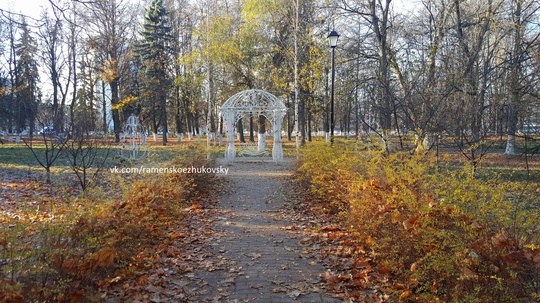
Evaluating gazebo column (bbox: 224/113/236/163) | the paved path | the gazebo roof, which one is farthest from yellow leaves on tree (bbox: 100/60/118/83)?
the paved path

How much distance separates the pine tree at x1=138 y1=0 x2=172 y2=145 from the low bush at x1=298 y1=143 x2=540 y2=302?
25339 millimetres

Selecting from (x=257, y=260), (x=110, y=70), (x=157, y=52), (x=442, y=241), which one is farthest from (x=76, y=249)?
(x=157, y=52)

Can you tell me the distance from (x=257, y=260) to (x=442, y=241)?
2.29m

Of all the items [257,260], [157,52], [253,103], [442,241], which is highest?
[157,52]

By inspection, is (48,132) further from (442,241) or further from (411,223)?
(442,241)

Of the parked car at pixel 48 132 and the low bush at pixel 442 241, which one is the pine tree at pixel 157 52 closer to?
the parked car at pixel 48 132

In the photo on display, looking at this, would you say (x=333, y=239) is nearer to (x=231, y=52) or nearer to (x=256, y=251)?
(x=256, y=251)

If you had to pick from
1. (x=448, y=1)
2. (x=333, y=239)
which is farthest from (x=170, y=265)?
(x=448, y=1)

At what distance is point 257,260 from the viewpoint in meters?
4.77

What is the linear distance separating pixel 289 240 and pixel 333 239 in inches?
26.3

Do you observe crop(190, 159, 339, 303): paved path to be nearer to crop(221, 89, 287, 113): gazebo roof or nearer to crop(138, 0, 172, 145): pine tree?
crop(221, 89, 287, 113): gazebo roof

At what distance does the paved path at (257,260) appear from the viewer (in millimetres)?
3795

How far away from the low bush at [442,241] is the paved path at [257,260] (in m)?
0.66

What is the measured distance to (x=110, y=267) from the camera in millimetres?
3545
